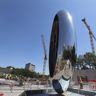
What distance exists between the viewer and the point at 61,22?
10305mm

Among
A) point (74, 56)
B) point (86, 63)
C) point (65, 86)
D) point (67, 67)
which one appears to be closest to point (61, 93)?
point (65, 86)

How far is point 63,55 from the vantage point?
996 cm

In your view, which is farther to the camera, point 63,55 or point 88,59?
point 88,59

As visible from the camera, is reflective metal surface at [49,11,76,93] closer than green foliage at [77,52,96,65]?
Yes

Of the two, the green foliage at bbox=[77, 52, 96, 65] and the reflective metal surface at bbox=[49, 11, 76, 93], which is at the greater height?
the green foliage at bbox=[77, 52, 96, 65]

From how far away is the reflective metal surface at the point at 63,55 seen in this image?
9.84 meters

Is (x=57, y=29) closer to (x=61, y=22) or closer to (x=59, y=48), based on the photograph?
(x=61, y=22)

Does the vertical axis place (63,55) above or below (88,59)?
below

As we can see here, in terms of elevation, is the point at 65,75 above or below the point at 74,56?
below

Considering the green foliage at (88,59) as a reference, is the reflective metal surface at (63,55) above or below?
below

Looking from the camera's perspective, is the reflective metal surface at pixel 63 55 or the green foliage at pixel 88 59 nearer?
the reflective metal surface at pixel 63 55

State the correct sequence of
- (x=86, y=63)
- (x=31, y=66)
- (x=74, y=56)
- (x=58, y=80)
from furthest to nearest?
(x=31, y=66), (x=86, y=63), (x=74, y=56), (x=58, y=80)

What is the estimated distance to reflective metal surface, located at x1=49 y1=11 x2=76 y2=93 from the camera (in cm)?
984

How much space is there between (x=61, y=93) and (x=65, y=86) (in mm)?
446
